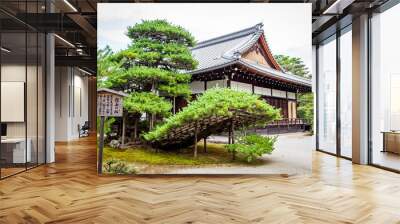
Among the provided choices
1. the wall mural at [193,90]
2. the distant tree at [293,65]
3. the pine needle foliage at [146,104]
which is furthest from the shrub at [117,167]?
the distant tree at [293,65]

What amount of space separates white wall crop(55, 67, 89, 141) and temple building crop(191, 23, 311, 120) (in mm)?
8430

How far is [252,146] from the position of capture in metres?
5.81

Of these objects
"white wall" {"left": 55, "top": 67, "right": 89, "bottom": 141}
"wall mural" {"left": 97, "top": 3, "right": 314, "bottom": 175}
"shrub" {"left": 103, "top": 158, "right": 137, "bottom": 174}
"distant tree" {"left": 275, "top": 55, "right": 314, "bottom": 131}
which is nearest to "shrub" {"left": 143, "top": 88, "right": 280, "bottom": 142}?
"wall mural" {"left": 97, "top": 3, "right": 314, "bottom": 175}

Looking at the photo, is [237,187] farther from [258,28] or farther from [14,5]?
[14,5]

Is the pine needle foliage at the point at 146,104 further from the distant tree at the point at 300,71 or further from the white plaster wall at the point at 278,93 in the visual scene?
the distant tree at the point at 300,71

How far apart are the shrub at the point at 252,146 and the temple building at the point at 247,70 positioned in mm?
544

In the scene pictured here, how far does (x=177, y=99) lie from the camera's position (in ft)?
19.2

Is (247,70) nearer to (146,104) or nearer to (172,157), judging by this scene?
(146,104)

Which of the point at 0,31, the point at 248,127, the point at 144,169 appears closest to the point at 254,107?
the point at 248,127

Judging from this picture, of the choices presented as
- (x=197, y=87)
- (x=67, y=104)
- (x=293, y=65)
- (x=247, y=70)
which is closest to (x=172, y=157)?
(x=197, y=87)

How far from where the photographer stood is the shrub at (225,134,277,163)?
5.79 meters

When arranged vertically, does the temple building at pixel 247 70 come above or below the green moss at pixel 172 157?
above

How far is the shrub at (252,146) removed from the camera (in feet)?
19.0

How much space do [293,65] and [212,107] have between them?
4.92 feet
